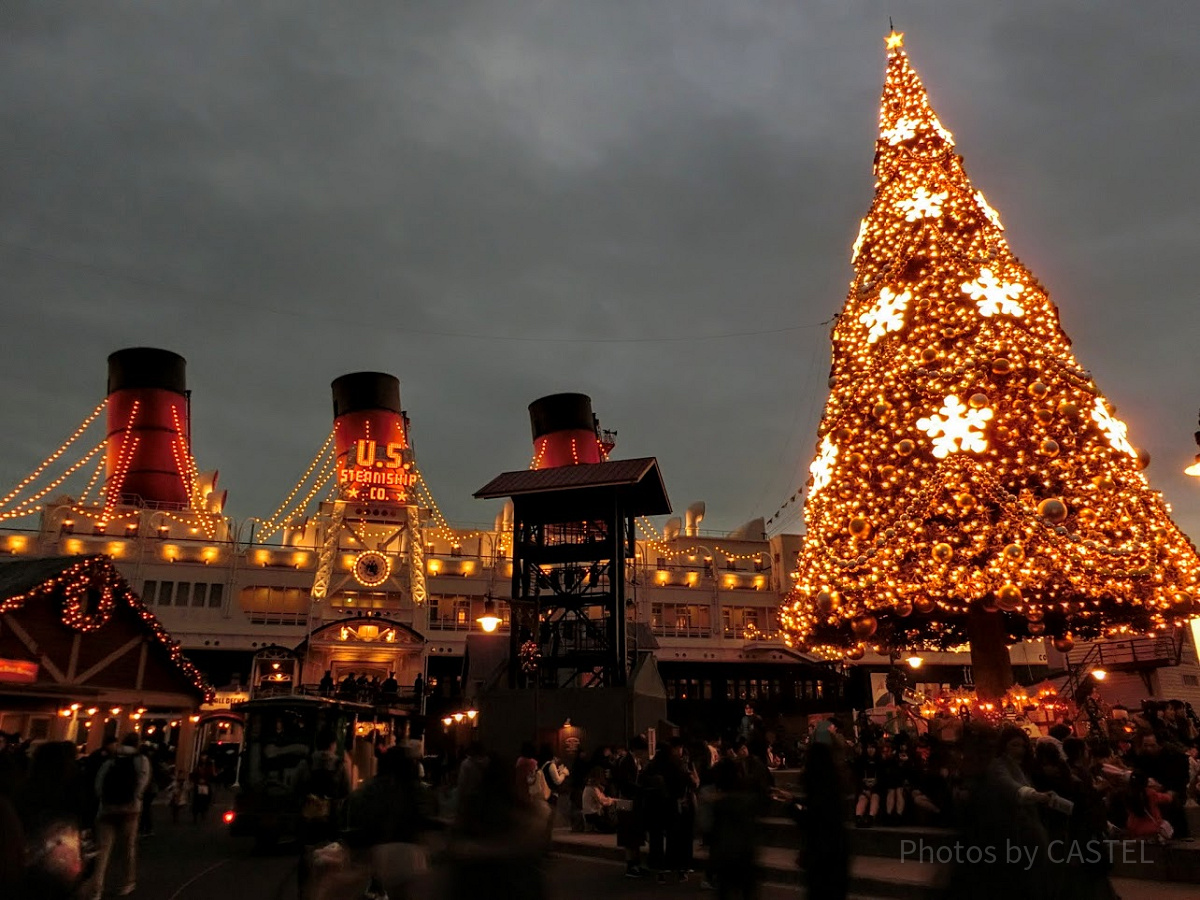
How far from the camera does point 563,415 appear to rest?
5106 centimetres

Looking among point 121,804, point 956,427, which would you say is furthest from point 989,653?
point 121,804

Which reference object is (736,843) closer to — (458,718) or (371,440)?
(458,718)

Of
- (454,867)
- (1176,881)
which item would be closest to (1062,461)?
(1176,881)

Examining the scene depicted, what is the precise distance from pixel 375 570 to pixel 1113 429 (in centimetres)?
3654

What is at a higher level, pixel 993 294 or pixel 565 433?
pixel 565 433

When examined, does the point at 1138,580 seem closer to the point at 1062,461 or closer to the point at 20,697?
the point at 1062,461

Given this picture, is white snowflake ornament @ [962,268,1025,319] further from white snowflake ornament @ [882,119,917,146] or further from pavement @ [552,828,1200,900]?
pavement @ [552,828,1200,900]

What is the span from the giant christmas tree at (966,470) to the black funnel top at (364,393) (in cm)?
3716

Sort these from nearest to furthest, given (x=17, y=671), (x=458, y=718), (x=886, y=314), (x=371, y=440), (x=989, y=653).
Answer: (x=989, y=653) → (x=886, y=314) → (x=17, y=671) → (x=458, y=718) → (x=371, y=440)

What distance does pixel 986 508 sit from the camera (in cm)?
1322

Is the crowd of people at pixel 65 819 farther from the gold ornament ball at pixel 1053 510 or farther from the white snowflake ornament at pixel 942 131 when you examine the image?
the white snowflake ornament at pixel 942 131

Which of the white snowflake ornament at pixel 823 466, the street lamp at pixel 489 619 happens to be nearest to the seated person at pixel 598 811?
the street lamp at pixel 489 619

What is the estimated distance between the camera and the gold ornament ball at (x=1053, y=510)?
12383mm

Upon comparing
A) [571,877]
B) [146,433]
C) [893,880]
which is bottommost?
[571,877]
